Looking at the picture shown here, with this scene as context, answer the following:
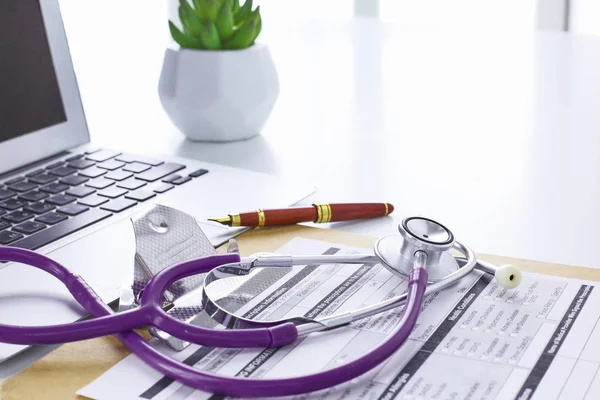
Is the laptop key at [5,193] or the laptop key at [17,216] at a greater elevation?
the laptop key at [5,193]

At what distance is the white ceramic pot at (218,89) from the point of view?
0.99 m

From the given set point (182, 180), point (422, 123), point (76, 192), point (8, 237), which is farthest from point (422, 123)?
point (8, 237)

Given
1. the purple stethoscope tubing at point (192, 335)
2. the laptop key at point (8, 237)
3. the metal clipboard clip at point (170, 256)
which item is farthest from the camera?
the laptop key at point (8, 237)

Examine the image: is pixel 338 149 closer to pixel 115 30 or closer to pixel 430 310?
pixel 430 310

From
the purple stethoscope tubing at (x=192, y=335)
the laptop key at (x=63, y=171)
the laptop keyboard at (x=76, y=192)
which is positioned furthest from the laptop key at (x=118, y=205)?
the purple stethoscope tubing at (x=192, y=335)

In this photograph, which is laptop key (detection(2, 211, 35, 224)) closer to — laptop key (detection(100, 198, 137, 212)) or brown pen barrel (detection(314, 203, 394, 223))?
laptop key (detection(100, 198, 137, 212))

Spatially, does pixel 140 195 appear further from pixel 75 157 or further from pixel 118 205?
pixel 75 157

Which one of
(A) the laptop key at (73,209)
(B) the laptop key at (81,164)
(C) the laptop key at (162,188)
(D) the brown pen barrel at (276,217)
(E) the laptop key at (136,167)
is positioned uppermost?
(B) the laptop key at (81,164)

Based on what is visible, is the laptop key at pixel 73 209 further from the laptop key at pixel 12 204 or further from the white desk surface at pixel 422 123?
the white desk surface at pixel 422 123

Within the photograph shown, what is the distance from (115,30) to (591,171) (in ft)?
3.73

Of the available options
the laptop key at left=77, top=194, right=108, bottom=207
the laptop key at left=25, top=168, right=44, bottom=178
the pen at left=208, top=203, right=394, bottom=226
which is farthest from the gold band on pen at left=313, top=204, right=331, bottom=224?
the laptop key at left=25, top=168, right=44, bottom=178

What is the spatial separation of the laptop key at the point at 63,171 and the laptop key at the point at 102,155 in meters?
0.04

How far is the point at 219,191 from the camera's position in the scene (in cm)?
83

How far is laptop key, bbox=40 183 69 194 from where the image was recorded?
0.82 m
